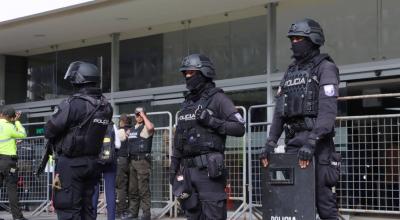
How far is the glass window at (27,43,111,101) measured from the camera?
47.6 ft

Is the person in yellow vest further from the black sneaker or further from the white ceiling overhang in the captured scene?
the white ceiling overhang

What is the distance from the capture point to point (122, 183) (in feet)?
35.1

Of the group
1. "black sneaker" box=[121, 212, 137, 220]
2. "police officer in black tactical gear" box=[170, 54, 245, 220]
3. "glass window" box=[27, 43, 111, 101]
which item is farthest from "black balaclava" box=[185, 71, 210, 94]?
"glass window" box=[27, 43, 111, 101]

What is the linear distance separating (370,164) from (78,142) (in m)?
4.45

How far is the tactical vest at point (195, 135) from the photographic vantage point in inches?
227

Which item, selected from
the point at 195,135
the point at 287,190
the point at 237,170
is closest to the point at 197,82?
the point at 195,135

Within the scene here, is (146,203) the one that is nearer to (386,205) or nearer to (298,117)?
(386,205)

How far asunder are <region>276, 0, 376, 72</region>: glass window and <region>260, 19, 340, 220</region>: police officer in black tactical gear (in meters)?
5.24

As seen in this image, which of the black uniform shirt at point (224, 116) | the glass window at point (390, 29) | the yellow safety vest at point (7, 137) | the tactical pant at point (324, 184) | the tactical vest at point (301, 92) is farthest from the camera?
the yellow safety vest at point (7, 137)

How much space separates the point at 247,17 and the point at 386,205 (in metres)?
5.11

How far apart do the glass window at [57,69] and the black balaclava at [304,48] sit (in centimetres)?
950

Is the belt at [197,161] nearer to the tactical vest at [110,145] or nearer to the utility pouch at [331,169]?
the utility pouch at [331,169]

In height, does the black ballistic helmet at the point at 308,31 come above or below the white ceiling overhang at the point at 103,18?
below

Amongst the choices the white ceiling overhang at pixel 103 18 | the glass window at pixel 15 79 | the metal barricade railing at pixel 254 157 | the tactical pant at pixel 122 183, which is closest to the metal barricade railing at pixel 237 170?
the metal barricade railing at pixel 254 157
